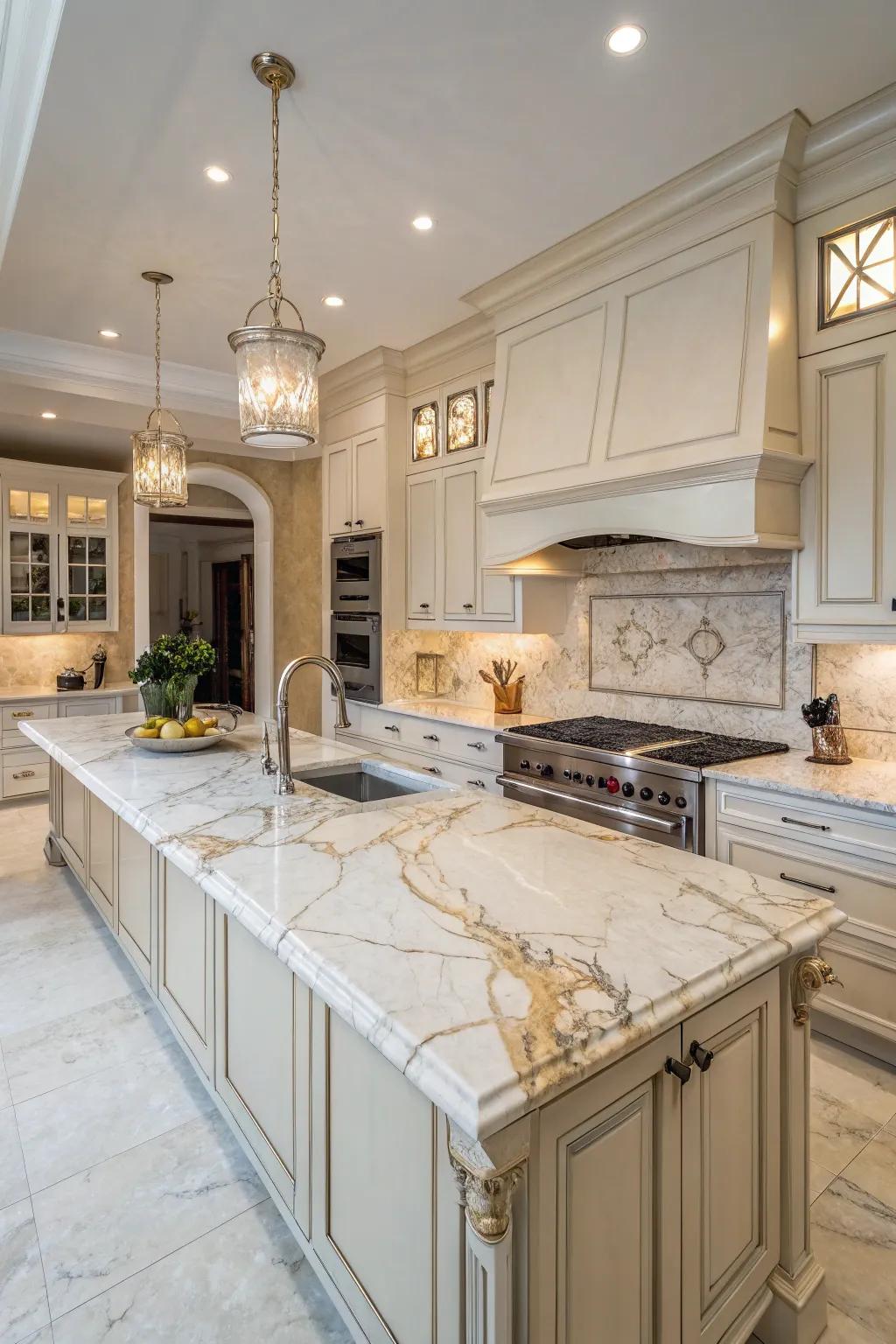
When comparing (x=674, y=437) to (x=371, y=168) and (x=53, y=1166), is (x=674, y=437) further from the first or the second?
(x=53, y=1166)

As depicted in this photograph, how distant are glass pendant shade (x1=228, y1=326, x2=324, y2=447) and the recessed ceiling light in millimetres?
1160

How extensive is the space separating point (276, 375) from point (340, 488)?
123 inches

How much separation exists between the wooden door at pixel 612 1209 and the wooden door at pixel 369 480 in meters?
3.93

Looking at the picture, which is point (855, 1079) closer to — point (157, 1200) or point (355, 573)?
point (157, 1200)

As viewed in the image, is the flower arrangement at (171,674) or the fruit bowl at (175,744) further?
the flower arrangement at (171,674)

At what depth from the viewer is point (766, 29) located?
2029 millimetres

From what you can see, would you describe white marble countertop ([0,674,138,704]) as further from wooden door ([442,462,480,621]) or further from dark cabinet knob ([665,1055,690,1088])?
dark cabinet knob ([665,1055,690,1088])

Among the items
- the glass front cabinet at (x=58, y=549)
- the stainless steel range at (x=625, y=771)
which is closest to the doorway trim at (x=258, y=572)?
the glass front cabinet at (x=58, y=549)

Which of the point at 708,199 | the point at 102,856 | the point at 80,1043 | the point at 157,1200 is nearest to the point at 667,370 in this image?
the point at 708,199

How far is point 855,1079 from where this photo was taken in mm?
2338

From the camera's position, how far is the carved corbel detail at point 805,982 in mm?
1391

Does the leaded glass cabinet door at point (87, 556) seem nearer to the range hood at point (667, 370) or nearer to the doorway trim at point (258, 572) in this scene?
the doorway trim at point (258, 572)

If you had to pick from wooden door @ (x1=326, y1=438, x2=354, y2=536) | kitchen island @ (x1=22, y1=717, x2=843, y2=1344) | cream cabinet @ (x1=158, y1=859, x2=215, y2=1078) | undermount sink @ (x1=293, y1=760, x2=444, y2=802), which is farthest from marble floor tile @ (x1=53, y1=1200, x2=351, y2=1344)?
wooden door @ (x1=326, y1=438, x2=354, y2=536)

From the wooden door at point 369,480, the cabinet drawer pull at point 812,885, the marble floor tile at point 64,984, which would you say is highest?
the wooden door at point 369,480
